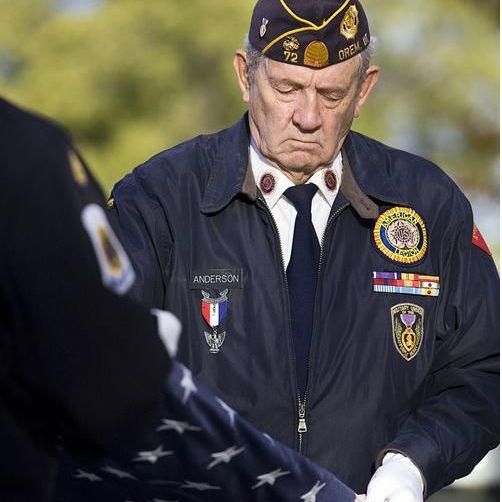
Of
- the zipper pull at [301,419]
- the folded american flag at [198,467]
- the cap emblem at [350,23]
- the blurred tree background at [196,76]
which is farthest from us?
the blurred tree background at [196,76]

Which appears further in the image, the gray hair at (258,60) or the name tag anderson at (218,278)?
the gray hair at (258,60)

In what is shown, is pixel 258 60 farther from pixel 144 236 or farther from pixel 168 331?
pixel 168 331

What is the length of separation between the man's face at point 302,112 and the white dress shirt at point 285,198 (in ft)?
0.09

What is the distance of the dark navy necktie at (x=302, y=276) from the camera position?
3.76 m

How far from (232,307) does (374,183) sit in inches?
21.1

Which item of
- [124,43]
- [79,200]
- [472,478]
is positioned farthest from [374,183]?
[124,43]

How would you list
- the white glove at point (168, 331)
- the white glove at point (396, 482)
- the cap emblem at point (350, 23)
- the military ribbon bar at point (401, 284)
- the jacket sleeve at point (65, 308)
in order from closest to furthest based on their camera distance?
1. the jacket sleeve at point (65, 308)
2. the white glove at point (168, 331)
3. the white glove at point (396, 482)
4. the military ribbon bar at point (401, 284)
5. the cap emblem at point (350, 23)

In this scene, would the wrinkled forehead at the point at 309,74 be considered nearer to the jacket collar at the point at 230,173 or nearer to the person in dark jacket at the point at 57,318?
the jacket collar at the point at 230,173

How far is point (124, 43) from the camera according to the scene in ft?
47.2

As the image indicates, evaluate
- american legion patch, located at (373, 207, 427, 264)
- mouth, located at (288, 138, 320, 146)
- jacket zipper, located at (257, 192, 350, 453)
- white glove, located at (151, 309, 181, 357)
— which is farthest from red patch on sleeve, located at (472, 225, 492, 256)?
white glove, located at (151, 309, 181, 357)

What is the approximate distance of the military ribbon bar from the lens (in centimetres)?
386

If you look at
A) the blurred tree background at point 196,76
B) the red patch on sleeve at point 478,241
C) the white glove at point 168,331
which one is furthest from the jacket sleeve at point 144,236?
the blurred tree background at point 196,76

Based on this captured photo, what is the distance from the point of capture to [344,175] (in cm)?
400

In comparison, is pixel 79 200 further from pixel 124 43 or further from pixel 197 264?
pixel 124 43
